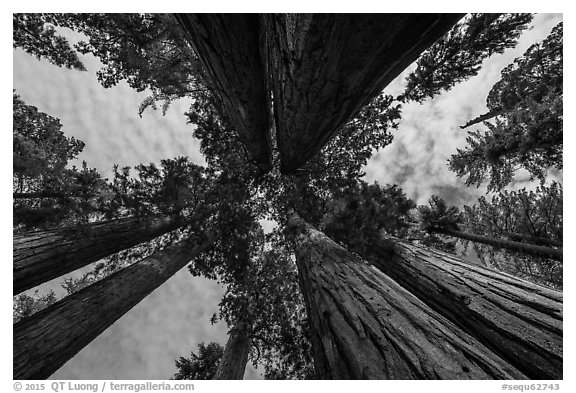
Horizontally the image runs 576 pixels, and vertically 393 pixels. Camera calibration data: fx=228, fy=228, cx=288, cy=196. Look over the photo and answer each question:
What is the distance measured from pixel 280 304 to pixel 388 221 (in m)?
4.57

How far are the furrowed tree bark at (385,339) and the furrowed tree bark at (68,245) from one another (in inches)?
196

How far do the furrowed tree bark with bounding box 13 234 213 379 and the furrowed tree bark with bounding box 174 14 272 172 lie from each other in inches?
169

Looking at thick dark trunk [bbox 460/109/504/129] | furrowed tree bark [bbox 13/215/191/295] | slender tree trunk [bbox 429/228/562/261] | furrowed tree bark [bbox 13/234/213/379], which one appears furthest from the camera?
thick dark trunk [bbox 460/109/504/129]

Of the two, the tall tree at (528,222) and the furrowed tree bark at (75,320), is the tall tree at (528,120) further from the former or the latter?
the furrowed tree bark at (75,320)

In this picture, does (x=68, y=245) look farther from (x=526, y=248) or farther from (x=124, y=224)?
(x=526, y=248)

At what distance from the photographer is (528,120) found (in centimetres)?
686

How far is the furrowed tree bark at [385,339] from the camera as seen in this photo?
1560 millimetres

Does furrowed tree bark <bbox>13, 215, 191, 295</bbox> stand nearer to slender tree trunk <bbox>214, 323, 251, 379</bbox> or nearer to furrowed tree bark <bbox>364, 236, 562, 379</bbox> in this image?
slender tree trunk <bbox>214, 323, 251, 379</bbox>

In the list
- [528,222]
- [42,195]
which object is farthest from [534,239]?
[42,195]

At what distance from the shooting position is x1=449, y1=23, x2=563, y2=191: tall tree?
21.6 ft

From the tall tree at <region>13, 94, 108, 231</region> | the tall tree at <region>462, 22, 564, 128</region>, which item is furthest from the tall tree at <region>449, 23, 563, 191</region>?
the tall tree at <region>13, 94, 108, 231</region>

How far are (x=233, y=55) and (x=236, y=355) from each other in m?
9.09
